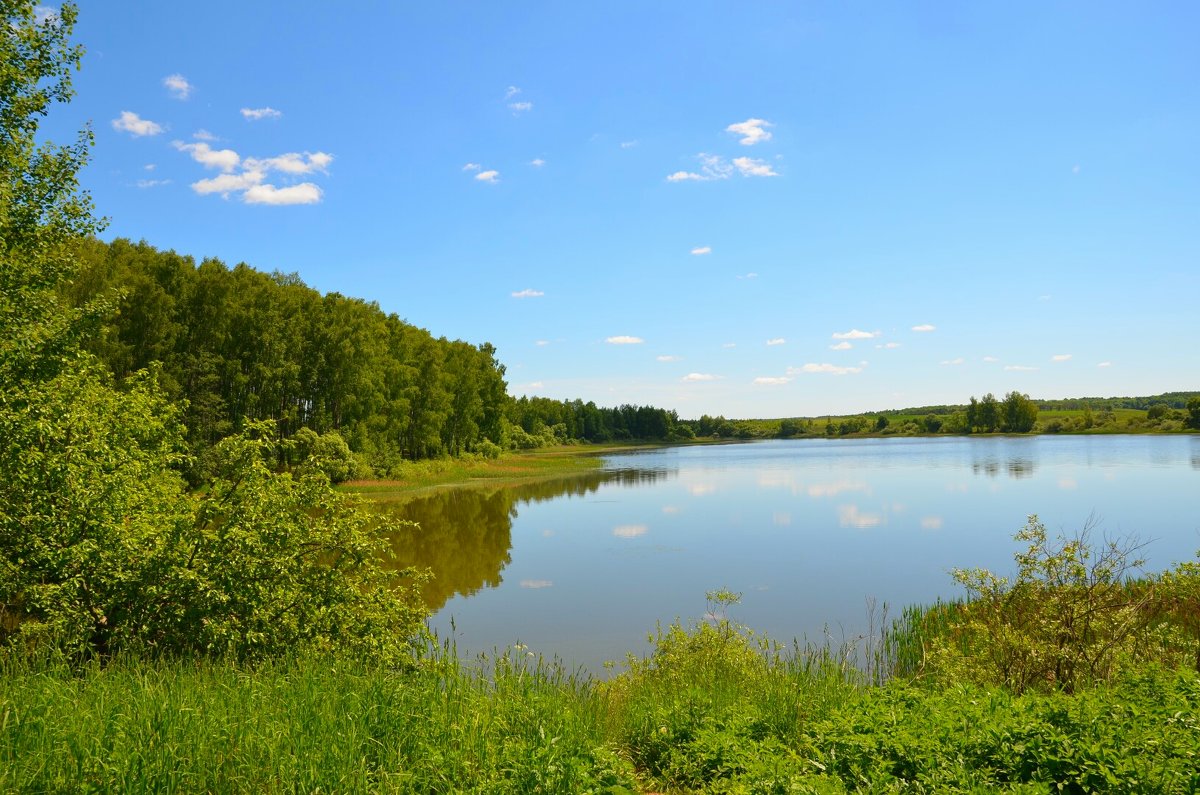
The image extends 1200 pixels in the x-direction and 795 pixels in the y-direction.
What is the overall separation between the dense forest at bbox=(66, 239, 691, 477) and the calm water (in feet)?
37.9

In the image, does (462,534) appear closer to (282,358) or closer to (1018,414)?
(282,358)

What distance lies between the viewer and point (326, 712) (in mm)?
6137

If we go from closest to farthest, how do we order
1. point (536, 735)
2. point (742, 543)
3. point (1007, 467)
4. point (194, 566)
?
point (536, 735)
point (194, 566)
point (742, 543)
point (1007, 467)

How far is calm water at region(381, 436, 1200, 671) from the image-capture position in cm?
1827

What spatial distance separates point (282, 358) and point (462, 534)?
24.9 metres

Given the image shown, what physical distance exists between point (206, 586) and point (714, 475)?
193 feet

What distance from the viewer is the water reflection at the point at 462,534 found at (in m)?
23.0

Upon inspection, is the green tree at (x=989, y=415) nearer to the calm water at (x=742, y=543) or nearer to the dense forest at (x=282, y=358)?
the calm water at (x=742, y=543)

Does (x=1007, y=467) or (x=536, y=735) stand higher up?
(x=536, y=735)

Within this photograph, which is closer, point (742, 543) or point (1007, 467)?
point (742, 543)

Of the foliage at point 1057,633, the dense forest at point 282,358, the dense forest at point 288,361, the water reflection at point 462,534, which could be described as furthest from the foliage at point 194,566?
the dense forest at point 282,358

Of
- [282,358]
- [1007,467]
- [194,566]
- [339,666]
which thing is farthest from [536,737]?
[1007,467]

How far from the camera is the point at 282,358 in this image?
4934 centimetres

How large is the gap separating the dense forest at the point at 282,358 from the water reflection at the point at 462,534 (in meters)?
6.90
